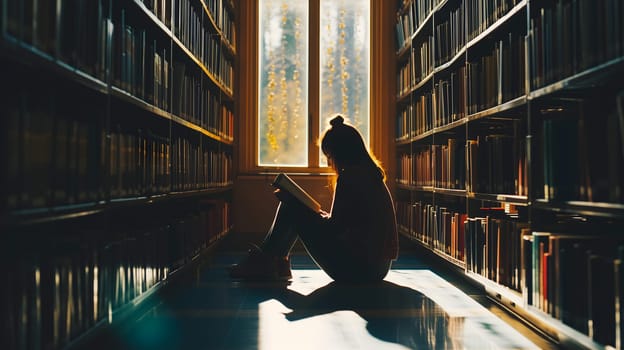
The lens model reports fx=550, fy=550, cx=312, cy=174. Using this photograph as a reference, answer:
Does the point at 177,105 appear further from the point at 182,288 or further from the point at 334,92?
the point at 334,92

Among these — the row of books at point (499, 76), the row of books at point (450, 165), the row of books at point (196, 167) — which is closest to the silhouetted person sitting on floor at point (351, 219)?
the row of books at point (450, 165)

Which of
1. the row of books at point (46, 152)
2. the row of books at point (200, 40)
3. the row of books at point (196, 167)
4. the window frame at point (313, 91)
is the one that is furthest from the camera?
the window frame at point (313, 91)

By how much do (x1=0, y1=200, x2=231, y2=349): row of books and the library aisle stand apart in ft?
0.63

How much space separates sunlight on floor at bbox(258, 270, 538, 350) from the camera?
2.03 meters

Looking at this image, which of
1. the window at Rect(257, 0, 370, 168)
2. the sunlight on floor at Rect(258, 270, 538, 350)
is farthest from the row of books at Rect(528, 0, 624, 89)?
the window at Rect(257, 0, 370, 168)

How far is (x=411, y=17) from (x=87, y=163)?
3561 millimetres

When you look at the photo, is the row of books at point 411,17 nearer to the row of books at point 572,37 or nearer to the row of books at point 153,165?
the row of books at point 572,37

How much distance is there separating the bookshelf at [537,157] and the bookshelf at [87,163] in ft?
4.90

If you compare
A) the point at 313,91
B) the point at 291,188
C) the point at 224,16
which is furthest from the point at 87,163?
the point at 313,91

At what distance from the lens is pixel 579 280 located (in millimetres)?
1703

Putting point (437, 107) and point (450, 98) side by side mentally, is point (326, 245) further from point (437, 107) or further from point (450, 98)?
point (437, 107)

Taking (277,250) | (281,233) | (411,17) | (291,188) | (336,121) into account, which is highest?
(411,17)

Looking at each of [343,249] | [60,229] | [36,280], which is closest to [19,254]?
[36,280]

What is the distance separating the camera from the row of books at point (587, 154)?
4.98 feet
